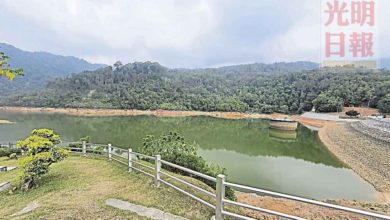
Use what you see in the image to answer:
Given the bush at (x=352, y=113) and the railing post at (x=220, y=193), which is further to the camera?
the bush at (x=352, y=113)

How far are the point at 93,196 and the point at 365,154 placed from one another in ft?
55.8

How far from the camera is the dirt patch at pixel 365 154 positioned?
41.2 feet

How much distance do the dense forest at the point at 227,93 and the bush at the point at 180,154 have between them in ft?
123

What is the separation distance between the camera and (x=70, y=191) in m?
5.55

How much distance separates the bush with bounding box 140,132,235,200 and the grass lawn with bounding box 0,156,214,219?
1567 millimetres

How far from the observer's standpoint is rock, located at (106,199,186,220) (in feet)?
13.7

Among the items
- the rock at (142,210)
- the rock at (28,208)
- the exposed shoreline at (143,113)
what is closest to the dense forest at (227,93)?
the exposed shoreline at (143,113)

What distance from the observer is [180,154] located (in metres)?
8.27

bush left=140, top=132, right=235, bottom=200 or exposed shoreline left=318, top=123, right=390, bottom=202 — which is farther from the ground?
bush left=140, top=132, right=235, bottom=200

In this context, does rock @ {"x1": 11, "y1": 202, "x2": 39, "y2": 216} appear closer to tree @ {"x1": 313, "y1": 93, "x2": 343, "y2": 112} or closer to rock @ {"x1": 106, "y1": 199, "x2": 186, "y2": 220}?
rock @ {"x1": 106, "y1": 199, "x2": 186, "y2": 220}

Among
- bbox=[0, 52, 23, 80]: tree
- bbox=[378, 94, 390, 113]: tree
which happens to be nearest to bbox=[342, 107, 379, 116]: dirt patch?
bbox=[378, 94, 390, 113]: tree

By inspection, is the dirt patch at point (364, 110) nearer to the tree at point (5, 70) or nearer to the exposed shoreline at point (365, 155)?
the exposed shoreline at point (365, 155)

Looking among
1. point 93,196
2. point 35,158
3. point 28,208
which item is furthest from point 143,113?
point 28,208

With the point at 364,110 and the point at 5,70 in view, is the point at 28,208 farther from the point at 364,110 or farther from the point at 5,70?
the point at 364,110
